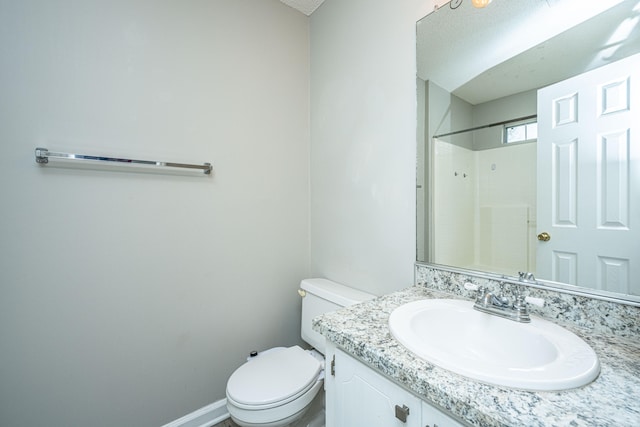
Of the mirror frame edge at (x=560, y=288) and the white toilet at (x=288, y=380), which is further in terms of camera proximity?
the white toilet at (x=288, y=380)

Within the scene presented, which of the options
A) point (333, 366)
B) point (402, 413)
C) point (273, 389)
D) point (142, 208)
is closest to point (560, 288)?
point (402, 413)

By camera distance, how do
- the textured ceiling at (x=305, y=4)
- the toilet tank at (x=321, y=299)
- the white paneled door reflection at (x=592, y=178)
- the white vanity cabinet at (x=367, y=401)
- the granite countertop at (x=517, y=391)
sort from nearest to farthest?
the granite countertop at (x=517, y=391)
the white vanity cabinet at (x=367, y=401)
the white paneled door reflection at (x=592, y=178)
the toilet tank at (x=321, y=299)
the textured ceiling at (x=305, y=4)

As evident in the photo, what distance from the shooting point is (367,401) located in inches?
26.4

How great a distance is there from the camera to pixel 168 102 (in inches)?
49.5

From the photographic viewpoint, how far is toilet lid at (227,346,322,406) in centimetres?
103

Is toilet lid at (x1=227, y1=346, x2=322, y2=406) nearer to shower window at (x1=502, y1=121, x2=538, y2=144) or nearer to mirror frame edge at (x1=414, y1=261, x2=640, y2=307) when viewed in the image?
mirror frame edge at (x1=414, y1=261, x2=640, y2=307)

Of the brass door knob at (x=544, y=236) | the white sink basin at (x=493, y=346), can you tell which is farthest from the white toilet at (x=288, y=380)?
the brass door knob at (x=544, y=236)

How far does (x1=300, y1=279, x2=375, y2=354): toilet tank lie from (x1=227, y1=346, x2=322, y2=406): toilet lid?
131 millimetres

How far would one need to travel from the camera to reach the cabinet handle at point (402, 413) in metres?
0.57

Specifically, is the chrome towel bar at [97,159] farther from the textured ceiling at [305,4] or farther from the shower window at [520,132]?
the shower window at [520,132]

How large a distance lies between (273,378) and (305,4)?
2.04 m

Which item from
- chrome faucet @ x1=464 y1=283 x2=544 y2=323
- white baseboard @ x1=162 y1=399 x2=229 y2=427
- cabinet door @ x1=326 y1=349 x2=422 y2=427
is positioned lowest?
white baseboard @ x1=162 y1=399 x2=229 y2=427

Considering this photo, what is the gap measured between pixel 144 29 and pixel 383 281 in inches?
62.9

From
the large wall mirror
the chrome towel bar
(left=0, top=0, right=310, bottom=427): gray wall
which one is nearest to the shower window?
the large wall mirror
